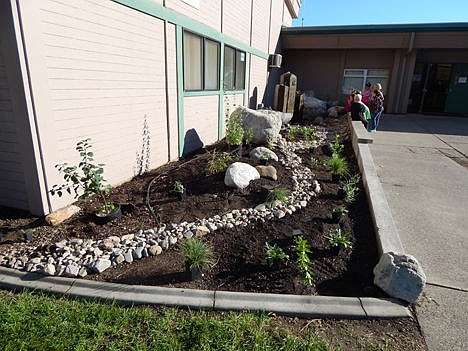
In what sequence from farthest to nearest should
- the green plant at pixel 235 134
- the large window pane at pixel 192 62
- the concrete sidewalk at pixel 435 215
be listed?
the green plant at pixel 235 134 < the large window pane at pixel 192 62 < the concrete sidewalk at pixel 435 215

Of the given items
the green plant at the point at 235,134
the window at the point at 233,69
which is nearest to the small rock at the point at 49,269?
the green plant at the point at 235,134

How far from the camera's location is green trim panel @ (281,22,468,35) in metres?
12.2

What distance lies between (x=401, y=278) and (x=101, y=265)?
98.1 inches

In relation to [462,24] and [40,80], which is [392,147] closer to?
[40,80]

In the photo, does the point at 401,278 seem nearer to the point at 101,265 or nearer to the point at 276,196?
the point at 276,196

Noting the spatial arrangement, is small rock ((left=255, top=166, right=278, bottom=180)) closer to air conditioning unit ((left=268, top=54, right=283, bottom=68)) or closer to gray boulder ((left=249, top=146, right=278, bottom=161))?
gray boulder ((left=249, top=146, right=278, bottom=161))

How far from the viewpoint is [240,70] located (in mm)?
9289

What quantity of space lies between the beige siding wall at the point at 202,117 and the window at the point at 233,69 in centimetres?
96

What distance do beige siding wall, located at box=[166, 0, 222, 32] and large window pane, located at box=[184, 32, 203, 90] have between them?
0.38m

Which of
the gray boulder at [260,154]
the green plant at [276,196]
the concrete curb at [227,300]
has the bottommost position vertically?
the concrete curb at [227,300]

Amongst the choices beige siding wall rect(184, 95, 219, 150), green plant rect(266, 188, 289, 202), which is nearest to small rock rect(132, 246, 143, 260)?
green plant rect(266, 188, 289, 202)

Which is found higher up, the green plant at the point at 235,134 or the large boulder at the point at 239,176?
the green plant at the point at 235,134

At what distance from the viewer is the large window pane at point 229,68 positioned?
7946 millimetres

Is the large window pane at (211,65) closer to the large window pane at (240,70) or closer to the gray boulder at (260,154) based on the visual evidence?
the large window pane at (240,70)
